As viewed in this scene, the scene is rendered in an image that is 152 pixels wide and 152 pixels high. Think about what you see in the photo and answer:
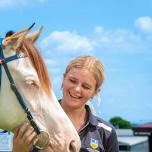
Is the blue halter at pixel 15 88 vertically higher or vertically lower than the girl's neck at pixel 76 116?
higher

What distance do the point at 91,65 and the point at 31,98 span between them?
0.50m

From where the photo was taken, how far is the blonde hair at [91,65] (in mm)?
3400

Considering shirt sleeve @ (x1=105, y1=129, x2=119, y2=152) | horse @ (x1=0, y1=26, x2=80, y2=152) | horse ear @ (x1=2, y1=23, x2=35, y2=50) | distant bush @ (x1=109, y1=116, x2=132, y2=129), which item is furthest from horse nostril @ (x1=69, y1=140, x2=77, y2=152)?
distant bush @ (x1=109, y1=116, x2=132, y2=129)

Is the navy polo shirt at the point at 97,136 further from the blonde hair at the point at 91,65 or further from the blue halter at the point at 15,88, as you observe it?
the blue halter at the point at 15,88

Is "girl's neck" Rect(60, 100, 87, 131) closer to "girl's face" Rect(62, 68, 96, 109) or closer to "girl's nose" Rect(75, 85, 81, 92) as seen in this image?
"girl's face" Rect(62, 68, 96, 109)

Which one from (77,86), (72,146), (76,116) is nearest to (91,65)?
(77,86)

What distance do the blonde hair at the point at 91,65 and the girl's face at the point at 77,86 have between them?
0.03 metres

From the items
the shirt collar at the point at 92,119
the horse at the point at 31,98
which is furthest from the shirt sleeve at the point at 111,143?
the horse at the point at 31,98

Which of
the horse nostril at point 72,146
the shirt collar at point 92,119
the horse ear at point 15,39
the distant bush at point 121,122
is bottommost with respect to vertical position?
the distant bush at point 121,122

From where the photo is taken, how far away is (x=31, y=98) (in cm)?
316

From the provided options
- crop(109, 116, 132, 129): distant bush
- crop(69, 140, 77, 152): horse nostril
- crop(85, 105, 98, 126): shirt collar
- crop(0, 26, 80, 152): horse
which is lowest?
crop(109, 116, 132, 129): distant bush

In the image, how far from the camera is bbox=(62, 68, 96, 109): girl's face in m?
3.38

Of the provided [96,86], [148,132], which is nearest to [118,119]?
[148,132]

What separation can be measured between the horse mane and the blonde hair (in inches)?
11.7
